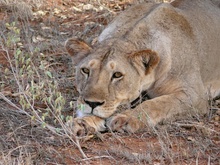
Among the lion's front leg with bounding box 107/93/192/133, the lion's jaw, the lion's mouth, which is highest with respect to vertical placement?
the lion's jaw

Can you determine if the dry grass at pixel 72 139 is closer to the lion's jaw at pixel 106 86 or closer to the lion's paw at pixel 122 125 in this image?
the lion's paw at pixel 122 125

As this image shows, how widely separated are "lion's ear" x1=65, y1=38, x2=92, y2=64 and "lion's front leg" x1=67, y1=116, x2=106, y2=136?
649 millimetres

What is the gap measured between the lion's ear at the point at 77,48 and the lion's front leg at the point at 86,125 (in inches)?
25.6

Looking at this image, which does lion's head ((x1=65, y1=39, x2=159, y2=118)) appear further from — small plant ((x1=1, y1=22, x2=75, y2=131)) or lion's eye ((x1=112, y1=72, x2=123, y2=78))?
small plant ((x1=1, y1=22, x2=75, y2=131))

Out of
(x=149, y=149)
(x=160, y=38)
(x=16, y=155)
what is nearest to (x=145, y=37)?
(x=160, y=38)

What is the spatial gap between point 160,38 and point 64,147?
4.56 ft

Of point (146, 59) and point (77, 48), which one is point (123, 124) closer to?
point (146, 59)

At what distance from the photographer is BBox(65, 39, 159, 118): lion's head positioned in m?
4.66

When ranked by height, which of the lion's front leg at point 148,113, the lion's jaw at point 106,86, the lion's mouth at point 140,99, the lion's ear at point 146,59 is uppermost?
the lion's ear at point 146,59

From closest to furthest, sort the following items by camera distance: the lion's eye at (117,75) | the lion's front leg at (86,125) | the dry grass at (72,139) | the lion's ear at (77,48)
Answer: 1. the dry grass at (72,139)
2. the lion's front leg at (86,125)
3. the lion's eye at (117,75)
4. the lion's ear at (77,48)

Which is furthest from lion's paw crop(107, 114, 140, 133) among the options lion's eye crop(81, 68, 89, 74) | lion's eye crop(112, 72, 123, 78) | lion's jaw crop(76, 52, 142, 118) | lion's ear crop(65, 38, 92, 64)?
lion's ear crop(65, 38, 92, 64)

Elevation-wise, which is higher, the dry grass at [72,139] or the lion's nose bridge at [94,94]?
the lion's nose bridge at [94,94]

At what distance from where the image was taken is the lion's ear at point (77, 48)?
508 centimetres

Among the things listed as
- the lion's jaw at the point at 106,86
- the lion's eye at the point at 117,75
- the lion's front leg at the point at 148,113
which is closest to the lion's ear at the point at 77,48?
the lion's jaw at the point at 106,86
